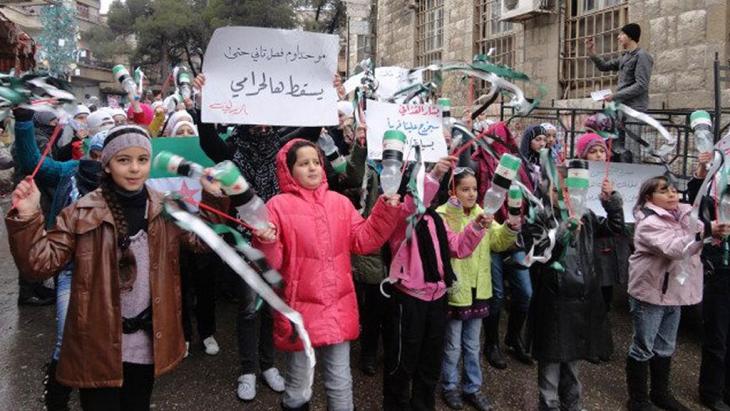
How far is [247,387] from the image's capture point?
3801 millimetres

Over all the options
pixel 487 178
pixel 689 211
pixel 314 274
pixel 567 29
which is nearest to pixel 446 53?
pixel 567 29

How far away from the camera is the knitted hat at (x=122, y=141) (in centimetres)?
263

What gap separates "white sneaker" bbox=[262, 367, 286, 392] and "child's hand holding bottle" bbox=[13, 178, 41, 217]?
209cm

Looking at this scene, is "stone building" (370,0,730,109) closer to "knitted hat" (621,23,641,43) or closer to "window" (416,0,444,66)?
"window" (416,0,444,66)

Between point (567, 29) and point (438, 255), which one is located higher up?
point (567, 29)

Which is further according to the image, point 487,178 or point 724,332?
point 487,178

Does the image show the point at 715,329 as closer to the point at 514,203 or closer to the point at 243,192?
the point at 514,203

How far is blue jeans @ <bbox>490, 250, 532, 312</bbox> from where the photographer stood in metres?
4.51

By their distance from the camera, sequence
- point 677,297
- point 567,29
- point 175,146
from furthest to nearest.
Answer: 1. point 567,29
2. point 175,146
3. point 677,297

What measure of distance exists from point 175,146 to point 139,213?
160 cm

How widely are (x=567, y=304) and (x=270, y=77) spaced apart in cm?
230

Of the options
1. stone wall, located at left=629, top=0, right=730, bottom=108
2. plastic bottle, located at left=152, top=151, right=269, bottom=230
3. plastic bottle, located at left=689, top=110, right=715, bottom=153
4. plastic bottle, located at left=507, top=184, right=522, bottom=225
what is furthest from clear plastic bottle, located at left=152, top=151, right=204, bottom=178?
stone wall, located at left=629, top=0, right=730, bottom=108

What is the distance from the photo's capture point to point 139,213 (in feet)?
8.89

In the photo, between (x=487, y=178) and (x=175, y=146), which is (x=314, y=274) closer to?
(x=175, y=146)
